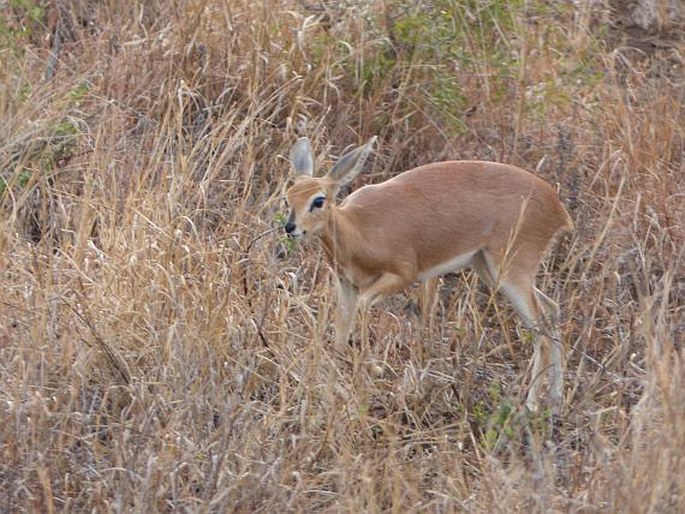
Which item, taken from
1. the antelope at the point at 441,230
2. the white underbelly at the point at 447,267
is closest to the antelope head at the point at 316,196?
the antelope at the point at 441,230

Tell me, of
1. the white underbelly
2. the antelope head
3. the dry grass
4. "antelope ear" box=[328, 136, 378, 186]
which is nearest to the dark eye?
the antelope head

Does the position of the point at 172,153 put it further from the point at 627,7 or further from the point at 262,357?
the point at 627,7

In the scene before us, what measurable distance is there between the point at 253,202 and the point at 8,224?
4.05ft

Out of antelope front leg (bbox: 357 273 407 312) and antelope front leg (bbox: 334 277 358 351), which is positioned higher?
antelope front leg (bbox: 357 273 407 312)

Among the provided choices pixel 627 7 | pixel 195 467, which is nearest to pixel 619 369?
pixel 195 467

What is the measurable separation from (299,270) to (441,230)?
73 cm

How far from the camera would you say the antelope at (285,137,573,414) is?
6.65m

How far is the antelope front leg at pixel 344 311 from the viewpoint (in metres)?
6.43

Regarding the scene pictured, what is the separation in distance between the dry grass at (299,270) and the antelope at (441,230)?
18 centimetres

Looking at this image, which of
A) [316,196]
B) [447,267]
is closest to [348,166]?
[316,196]

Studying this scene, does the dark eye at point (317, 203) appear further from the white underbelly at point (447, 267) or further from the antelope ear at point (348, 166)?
the white underbelly at point (447, 267)

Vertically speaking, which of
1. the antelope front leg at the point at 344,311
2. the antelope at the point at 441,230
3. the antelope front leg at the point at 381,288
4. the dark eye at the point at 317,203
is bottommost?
the antelope front leg at the point at 344,311

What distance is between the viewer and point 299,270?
7035 millimetres

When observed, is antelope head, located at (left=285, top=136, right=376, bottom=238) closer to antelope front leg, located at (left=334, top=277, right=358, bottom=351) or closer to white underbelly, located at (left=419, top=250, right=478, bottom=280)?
antelope front leg, located at (left=334, top=277, right=358, bottom=351)
